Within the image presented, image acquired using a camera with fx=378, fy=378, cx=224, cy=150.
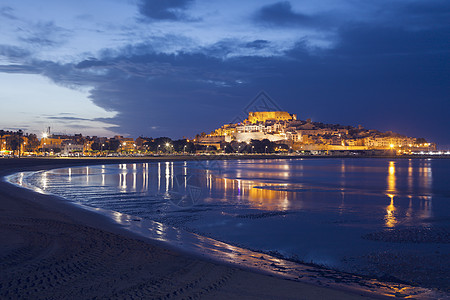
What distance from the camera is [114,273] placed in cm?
594

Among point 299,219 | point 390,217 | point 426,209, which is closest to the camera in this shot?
point 299,219

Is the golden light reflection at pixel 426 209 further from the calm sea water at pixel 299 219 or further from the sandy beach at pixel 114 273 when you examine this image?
the sandy beach at pixel 114 273

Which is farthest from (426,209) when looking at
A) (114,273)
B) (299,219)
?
(114,273)

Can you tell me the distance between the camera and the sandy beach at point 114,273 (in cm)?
516

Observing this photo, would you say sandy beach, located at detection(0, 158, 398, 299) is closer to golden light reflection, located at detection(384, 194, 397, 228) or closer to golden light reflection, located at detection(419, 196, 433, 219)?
golden light reflection, located at detection(384, 194, 397, 228)

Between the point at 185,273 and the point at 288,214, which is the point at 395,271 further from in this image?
the point at 288,214

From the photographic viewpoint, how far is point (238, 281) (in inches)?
229

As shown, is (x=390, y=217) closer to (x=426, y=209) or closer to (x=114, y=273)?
(x=426, y=209)

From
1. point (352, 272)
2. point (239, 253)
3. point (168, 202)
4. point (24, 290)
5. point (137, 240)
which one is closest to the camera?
point (24, 290)

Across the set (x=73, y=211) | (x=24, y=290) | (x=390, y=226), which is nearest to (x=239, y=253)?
(x=24, y=290)

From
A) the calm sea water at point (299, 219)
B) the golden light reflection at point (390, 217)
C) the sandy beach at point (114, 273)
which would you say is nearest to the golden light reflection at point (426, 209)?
the calm sea water at point (299, 219)

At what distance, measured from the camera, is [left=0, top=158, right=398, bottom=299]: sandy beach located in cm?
516

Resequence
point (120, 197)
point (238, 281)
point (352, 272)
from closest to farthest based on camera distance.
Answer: point (238, 281) → point (352, 272) → point (120, 197)

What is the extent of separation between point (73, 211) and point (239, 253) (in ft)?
24.4
